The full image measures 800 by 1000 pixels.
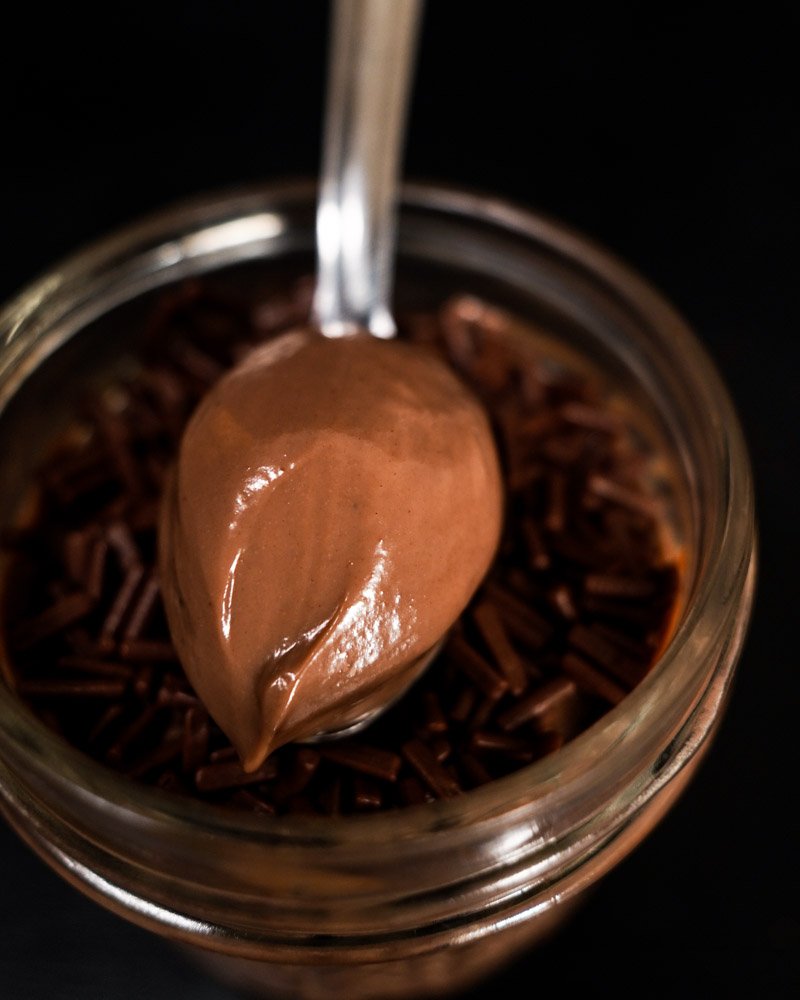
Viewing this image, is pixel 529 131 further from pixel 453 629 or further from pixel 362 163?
pixel 453 629

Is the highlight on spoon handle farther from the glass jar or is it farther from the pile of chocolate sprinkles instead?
the glass jar

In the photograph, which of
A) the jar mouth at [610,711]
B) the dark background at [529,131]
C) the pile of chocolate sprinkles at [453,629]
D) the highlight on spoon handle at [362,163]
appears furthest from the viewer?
the dark background at [529,131]

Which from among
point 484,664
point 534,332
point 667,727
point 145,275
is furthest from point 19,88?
point 667,727

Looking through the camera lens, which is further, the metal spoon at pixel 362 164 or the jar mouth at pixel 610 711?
the metal spoon at pixel 362 164

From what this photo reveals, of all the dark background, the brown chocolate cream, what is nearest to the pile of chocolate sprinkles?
the brown chocolate cream

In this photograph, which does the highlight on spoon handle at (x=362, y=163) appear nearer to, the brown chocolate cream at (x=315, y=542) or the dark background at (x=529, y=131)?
the brown chocolate cream at (x=315, y=542)

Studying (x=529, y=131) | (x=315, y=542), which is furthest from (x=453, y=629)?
(x=529, y=131)

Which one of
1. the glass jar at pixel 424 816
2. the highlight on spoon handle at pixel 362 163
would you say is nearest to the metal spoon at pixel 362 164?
the highlight on spoon handle at pixel 362 163
